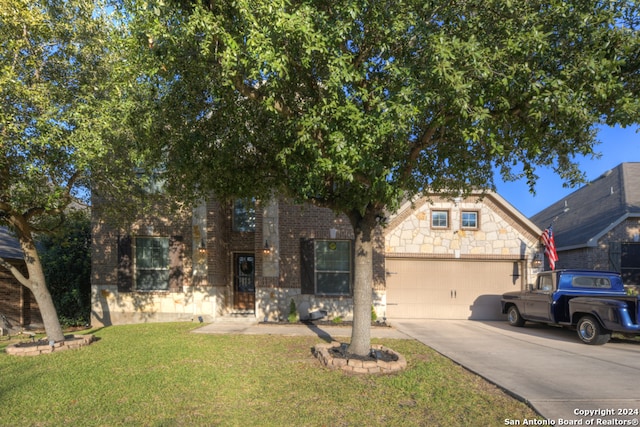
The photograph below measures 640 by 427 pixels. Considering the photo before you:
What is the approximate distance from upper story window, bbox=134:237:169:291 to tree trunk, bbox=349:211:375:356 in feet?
26.4

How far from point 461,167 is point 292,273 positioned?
272 inches

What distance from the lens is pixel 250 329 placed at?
1076 centimetres

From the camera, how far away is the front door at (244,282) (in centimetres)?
1336

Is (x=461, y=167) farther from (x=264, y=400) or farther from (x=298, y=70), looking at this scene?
(x=264, y=400)

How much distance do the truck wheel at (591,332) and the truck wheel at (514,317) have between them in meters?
2.28

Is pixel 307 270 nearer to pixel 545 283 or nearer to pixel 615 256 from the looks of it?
pixel 545 283

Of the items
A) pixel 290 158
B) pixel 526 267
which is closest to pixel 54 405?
pixel 290 158

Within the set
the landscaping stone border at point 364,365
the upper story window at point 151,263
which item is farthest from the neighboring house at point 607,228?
the upper story window at point 151,263

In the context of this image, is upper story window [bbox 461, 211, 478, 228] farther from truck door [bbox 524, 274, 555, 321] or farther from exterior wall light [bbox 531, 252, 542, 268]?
truck door [bbox 524, 274, 555, 321]

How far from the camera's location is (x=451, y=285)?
13.2 metres

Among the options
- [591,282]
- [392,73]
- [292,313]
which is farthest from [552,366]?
[292,313]

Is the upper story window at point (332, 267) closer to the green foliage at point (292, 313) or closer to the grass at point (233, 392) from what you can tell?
the green foliage at point (292, 313)

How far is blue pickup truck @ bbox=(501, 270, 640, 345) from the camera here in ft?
27.7

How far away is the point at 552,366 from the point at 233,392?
564 cm
